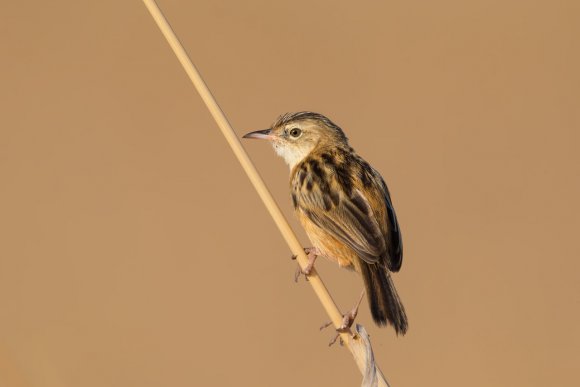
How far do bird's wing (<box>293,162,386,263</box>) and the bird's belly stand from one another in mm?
65

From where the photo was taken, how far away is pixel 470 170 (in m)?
9.23

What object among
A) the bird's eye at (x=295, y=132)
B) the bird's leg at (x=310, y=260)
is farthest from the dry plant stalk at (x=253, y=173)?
the bird's eye at (x=295, y=132)

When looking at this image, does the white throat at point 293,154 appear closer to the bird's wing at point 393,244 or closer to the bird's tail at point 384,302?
the bird's wing at point 393,244

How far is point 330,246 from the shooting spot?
424 centimetres

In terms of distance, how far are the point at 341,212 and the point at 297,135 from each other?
102 centimetres

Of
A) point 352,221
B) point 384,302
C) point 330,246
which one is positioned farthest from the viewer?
point 330,246

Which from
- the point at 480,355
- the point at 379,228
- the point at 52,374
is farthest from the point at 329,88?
the point at 379,228

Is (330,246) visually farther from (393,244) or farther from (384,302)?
(384,302)

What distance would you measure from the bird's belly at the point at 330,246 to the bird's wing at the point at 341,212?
0.07 meters

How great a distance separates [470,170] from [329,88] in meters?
2.08

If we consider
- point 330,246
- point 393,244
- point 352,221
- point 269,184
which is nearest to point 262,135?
point 330,246

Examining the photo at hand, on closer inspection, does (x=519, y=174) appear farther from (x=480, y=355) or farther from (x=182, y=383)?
(x=182, y=383)

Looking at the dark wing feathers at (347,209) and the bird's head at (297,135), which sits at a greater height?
the bird's head at (297,135)

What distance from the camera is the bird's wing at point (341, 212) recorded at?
395cm
